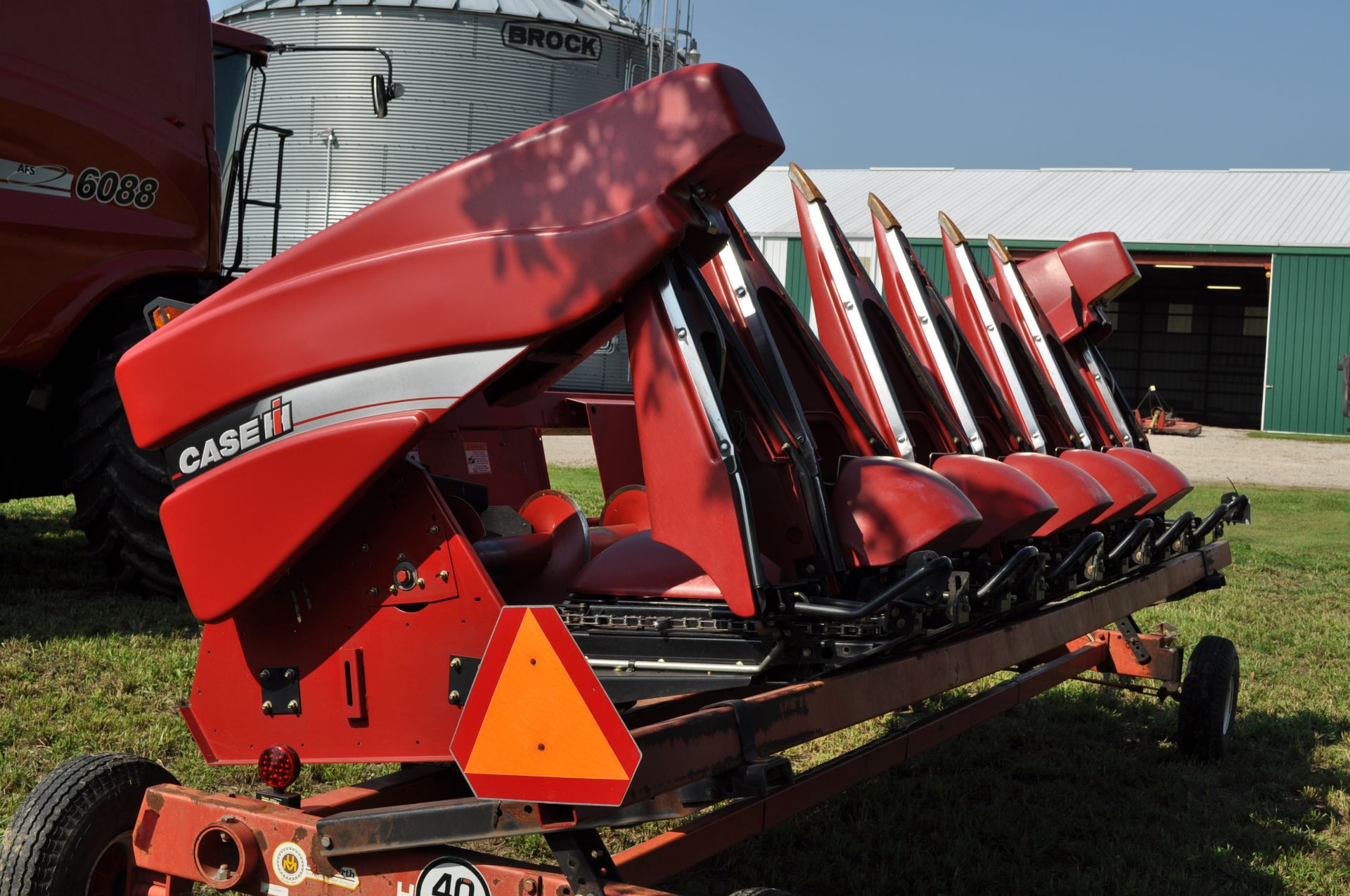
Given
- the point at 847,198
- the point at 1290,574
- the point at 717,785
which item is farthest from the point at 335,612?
the point at 847,198

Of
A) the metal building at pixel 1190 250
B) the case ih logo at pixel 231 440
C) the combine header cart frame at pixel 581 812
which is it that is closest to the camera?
the combine header cart frame at pixel 581 812

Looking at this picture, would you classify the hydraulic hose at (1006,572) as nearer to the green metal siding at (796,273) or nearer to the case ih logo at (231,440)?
the case ih logo at (231,440)

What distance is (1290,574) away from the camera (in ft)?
30.7

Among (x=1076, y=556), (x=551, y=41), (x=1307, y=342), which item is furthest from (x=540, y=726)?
(x=1307, y=342)

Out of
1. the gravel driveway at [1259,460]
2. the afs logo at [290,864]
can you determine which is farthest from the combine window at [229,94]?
the gravel driveway at [1259,460]

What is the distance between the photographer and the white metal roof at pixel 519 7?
64.1ft

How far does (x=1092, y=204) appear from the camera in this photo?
32156 millimetres

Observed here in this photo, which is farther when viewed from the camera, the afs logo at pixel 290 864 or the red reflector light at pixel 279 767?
the red reflector light at pixel 279 767

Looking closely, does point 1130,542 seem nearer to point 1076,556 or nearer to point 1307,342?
point 1076,556

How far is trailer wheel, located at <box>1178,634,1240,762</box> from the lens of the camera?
193 inches

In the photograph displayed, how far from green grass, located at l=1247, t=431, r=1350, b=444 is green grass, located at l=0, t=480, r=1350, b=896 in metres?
21.5

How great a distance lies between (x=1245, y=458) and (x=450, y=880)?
21019 millimetres

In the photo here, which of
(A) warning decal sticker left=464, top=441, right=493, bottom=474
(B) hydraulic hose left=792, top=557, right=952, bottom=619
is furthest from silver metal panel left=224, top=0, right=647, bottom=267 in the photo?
(B) hydraulic hose left=792, top=557, right=952, bottom=619

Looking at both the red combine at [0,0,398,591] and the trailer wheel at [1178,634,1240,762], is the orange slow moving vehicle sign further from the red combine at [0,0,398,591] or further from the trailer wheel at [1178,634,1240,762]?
the red combine at [0,0,398,591]
